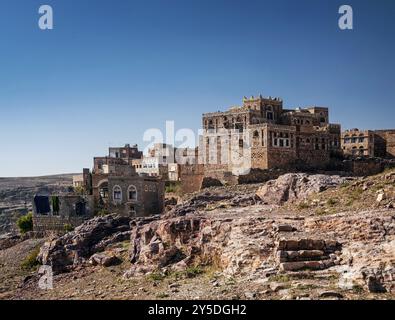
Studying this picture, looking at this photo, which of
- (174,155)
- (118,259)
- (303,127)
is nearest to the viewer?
(118,259)

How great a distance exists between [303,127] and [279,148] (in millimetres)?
3048

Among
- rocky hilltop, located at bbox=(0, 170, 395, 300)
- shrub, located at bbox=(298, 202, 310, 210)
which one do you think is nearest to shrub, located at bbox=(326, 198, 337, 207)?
rocky hilltop, located at bbox=(0, 170, 395, 300)

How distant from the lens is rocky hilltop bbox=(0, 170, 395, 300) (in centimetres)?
1652

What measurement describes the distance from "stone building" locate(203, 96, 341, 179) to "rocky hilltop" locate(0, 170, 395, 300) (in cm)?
525

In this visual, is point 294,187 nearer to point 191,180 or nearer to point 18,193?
point 191,180

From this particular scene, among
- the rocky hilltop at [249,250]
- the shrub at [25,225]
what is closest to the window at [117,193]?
the rocky hilltop at [249,250]

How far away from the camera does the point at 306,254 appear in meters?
18.0

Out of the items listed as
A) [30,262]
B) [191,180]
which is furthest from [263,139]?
[30,262]

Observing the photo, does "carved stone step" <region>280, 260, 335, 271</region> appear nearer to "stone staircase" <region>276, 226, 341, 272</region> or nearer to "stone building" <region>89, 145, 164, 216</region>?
"stone staircase" <region>276, 226, 341, 272</region>

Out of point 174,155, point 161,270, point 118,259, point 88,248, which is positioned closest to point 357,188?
point 161,270

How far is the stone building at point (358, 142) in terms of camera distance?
4416 centimetres

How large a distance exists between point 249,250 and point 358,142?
95.5ft

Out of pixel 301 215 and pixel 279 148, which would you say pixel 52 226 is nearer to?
pixel 279 148

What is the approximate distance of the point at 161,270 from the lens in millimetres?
22234
